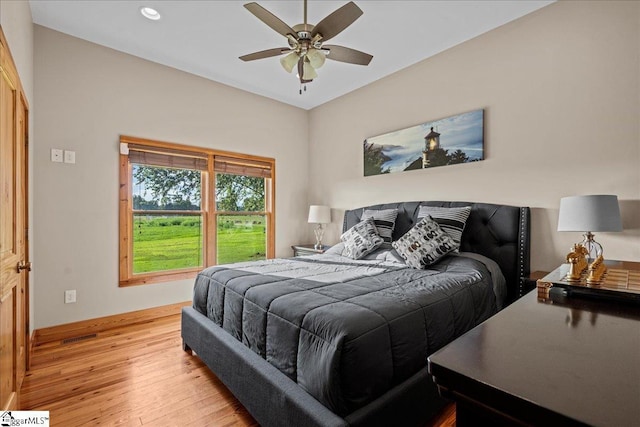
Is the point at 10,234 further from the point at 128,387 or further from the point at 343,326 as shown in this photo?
the point at 343,326

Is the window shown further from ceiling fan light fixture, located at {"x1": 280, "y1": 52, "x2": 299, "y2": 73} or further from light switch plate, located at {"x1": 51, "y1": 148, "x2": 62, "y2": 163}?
ceiling fan light fixture, located at {"x1": 280, "y1": 52, "x2": 299, "y2": 73}

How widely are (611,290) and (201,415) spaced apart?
2099 mm

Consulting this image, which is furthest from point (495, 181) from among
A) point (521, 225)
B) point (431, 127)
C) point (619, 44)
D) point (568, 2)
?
point (568, 2)

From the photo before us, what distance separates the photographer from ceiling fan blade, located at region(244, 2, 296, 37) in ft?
6.40

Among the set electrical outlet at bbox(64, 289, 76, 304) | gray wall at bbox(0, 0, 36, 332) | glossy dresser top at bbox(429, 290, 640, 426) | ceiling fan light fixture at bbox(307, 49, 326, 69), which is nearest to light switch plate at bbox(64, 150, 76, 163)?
gray wall at bbox(0, 0, 36, 332)

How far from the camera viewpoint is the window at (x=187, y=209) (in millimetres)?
3496

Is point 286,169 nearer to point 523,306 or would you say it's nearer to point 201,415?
point 201,415

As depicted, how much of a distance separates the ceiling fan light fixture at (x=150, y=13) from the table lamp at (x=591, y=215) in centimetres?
371

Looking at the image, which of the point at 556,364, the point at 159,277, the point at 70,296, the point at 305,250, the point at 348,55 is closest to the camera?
the point at 556,364

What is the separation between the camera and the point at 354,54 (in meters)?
2.41

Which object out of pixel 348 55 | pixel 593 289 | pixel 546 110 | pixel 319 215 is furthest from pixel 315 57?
pixel 319 215

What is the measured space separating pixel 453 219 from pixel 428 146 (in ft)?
3.18

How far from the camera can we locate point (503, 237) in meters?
2.81

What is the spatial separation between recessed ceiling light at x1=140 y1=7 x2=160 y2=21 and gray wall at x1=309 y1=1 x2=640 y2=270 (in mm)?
2644
